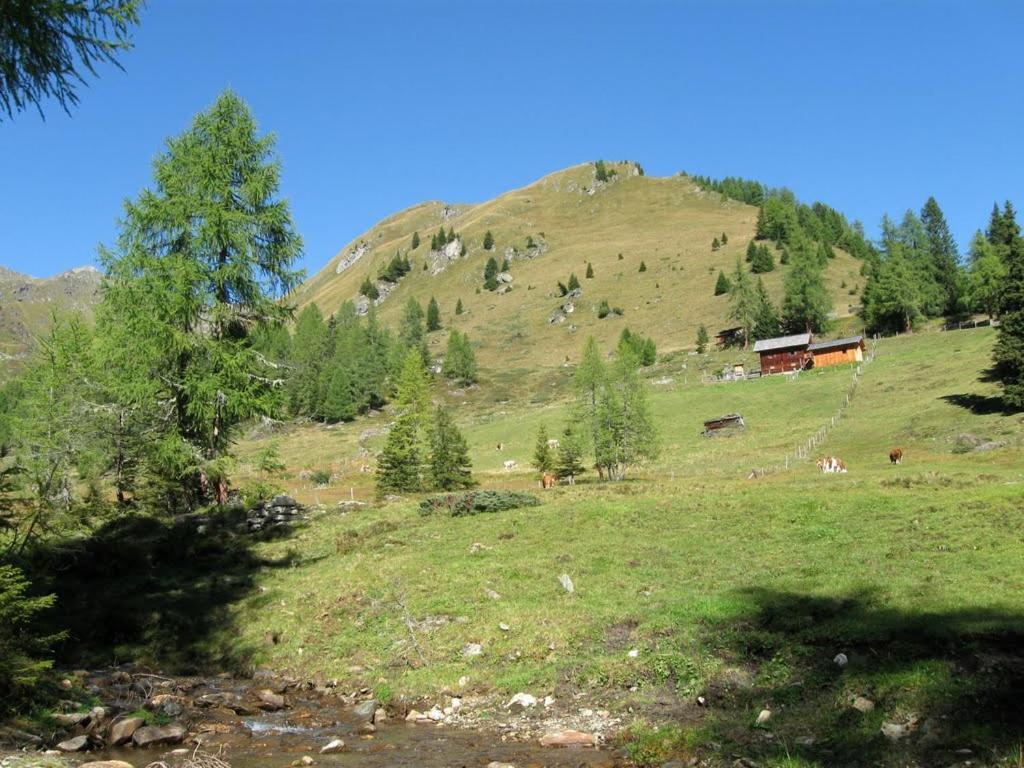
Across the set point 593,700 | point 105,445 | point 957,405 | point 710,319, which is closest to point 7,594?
point 593,700

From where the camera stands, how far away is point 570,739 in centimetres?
1095

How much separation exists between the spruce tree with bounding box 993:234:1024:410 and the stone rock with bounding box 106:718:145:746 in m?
61.6

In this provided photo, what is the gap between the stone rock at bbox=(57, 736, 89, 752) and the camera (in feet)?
33.2

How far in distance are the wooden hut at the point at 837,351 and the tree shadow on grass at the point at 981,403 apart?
3272cm

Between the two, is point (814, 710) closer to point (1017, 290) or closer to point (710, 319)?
point (1017, 290)

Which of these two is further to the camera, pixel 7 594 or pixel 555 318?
pixel 555 318

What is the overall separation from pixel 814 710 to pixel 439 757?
5.65 m

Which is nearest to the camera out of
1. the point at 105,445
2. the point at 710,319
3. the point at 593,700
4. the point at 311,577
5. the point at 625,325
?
the point at 593,700

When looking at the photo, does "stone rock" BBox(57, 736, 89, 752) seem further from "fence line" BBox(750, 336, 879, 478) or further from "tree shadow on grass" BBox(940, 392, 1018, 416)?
"tree shadow on grass" BBox(940, 392, 1018, 416)

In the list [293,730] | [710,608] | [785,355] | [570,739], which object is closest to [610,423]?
[710,608]

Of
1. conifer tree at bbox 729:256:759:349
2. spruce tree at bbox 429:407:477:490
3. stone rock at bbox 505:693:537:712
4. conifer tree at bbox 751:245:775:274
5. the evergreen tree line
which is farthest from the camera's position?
conifer tree at bbox 751:245:775:274

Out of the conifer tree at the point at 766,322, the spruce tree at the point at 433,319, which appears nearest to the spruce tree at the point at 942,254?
the conifer tree at the point at 766,322

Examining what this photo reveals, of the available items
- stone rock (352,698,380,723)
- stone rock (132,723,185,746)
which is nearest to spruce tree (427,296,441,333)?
stone rock (352,698,380,723)

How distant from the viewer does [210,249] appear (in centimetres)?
2355
